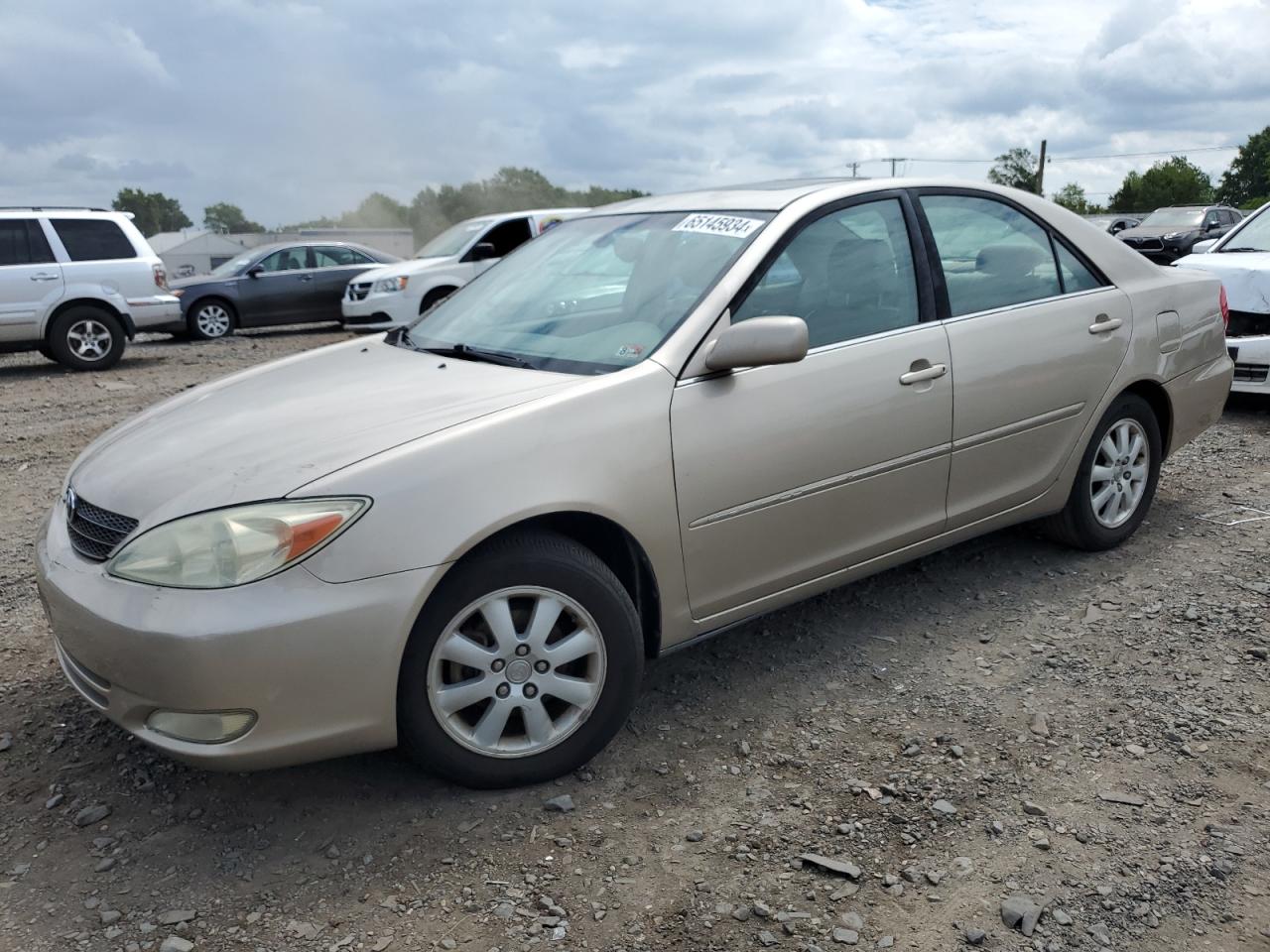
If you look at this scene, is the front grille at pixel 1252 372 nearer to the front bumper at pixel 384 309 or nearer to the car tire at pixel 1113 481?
the car tire at pixel 1113 481

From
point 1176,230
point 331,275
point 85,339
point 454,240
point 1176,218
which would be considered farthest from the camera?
point 1176,218

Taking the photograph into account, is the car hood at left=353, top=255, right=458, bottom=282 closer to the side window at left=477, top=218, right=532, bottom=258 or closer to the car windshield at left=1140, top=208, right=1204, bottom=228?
the side window at left=477, top=218, right=532, bottom=258

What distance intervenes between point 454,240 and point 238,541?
12.4m

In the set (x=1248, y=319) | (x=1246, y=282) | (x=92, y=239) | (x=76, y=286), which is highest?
(x=92, y=239)

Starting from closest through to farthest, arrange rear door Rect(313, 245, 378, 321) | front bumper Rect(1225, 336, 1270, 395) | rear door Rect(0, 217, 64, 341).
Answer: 1. front bumper Rect(1225, 336, 1270, 395)
2. rear door Rect(0, 217, 64, 341)
3. rear door Rect(313, 245, 378, 321)

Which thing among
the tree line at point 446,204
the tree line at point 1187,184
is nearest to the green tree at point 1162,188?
the tree line at point 1187,184

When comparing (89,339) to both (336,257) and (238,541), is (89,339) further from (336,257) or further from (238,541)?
(238,541)

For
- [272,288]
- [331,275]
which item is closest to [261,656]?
[272,288]

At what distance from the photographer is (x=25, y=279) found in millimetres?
10930

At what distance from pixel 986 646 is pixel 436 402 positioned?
2070 millimetres

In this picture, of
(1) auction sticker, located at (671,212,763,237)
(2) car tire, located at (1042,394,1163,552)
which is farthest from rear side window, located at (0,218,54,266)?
(2) car tire, located at (1042,394,1163,552)

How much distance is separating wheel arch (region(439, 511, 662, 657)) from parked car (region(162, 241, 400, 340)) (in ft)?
43.5

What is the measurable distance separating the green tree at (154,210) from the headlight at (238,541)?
10321cm

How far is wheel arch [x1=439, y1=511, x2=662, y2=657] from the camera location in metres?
2.93
